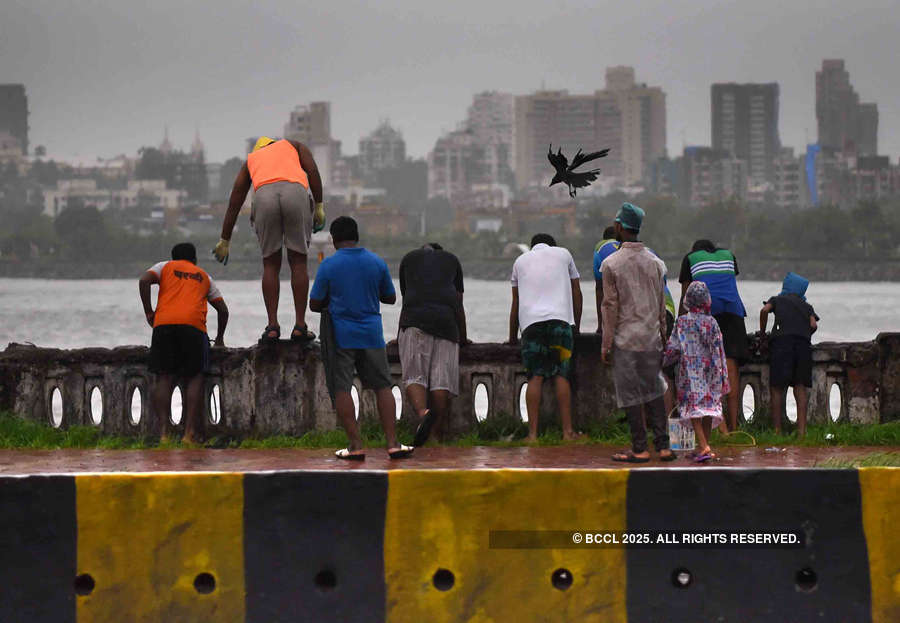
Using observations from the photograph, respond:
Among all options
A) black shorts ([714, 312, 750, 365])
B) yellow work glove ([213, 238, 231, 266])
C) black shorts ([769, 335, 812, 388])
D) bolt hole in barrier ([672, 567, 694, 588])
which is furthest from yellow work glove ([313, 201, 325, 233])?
bolt hole in barrier ([672, 567, 694, 588])

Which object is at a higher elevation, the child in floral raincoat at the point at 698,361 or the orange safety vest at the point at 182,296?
the orange safety vest at the point at 182,296

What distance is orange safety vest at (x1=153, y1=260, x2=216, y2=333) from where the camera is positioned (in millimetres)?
9188

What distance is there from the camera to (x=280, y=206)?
958 centimetres

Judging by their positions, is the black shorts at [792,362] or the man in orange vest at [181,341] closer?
the man in orange vest at [181,341]

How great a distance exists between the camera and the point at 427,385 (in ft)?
29.7

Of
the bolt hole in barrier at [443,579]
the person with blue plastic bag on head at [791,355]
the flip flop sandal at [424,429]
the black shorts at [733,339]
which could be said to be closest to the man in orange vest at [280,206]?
the flip flop sandal at [424,429]

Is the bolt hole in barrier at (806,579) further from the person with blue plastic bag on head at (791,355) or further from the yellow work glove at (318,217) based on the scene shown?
the yellow work glove at (318,217)

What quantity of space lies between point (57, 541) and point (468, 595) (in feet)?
5.16

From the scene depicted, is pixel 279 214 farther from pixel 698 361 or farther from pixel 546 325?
pixel 698 361

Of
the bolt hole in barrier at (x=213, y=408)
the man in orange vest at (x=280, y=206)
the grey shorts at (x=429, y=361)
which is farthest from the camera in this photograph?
the man in orange vest at (x=280, y=206)

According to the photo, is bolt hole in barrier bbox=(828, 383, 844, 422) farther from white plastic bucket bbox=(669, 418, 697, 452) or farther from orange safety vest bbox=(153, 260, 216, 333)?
orange safety vest bbox=(153, 260, 216, 333)

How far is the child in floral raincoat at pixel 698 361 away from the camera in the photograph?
319 inches

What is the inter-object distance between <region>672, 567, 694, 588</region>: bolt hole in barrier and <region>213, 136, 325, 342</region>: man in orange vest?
4339 mm

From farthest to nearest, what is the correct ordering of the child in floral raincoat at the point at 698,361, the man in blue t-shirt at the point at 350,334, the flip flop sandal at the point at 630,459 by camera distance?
the child in floral raincoat at the point at 698,361, the man in blue t-shirt at the point at 350,334, the flip flop sandal at the point at 630,459
